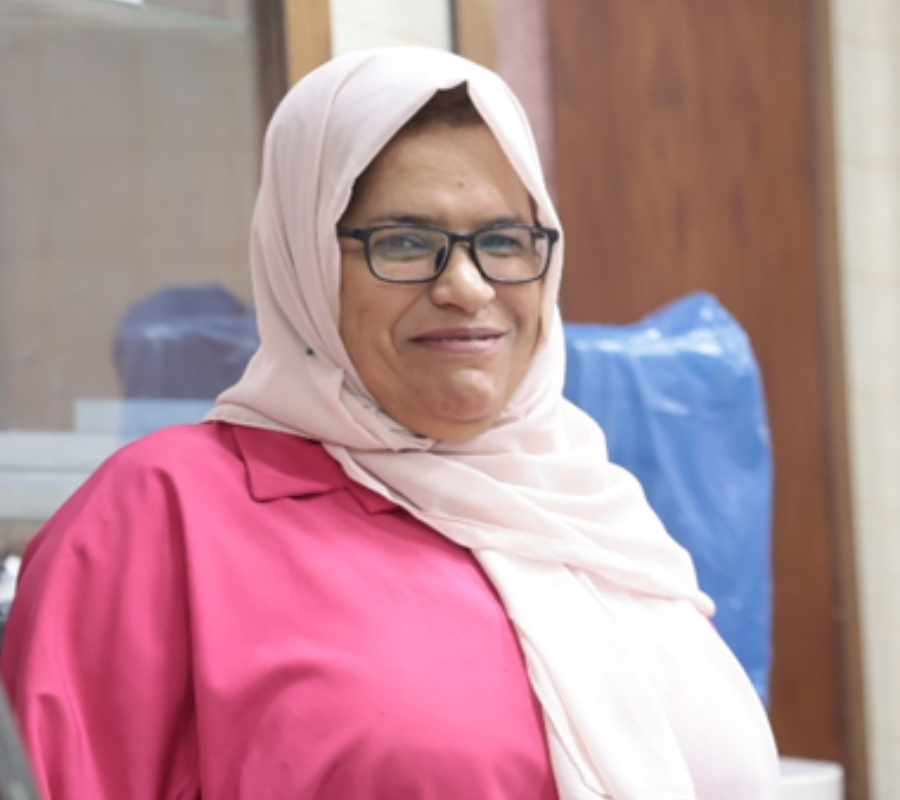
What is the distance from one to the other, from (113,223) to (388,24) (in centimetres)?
60

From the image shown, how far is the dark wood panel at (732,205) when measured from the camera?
A: 3.47 metres

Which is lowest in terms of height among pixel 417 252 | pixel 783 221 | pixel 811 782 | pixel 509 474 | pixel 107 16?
pixel 811 782

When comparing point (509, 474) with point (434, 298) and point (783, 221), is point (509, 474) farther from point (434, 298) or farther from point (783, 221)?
point (783, 221)

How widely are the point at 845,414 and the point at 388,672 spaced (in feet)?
7.43

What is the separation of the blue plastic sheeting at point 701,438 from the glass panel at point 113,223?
1.75ft

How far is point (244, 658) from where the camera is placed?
59.4 inches

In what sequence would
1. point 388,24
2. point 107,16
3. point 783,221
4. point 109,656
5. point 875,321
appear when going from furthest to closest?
point 875,321 < point 783,221 < point 388,24 < point 107,16 < point 109,656

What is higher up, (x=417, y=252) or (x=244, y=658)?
(x=417, y=252)

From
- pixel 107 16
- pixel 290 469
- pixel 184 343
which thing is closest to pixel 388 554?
pixel 290 469

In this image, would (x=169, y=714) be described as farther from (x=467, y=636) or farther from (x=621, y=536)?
(x=621, y=536)

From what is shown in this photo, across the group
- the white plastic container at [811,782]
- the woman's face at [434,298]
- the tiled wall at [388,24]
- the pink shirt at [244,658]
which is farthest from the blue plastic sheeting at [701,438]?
the pink shirt at [244,658]

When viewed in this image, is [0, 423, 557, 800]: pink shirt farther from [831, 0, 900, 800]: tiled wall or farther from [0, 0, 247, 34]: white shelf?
[831, 0, 900, 800]: tiled wall

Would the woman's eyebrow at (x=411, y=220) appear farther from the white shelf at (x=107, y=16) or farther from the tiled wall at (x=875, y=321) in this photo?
the tiled wall at (x=875, y=321)

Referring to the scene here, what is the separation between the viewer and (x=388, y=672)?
151 centimetres
